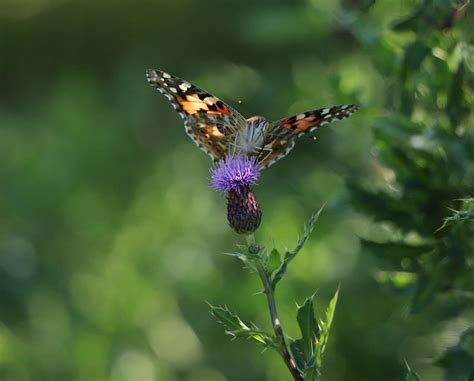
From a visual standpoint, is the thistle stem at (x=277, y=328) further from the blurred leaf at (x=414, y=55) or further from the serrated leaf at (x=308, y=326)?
the blurred leaf at (x=414, y=55)

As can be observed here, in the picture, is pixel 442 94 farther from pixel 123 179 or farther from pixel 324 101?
pixel 123 179

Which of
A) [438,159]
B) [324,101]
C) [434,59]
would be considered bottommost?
[324,101]

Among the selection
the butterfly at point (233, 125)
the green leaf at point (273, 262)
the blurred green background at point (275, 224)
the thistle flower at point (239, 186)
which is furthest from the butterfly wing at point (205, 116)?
the green leaf at point (273, 262)

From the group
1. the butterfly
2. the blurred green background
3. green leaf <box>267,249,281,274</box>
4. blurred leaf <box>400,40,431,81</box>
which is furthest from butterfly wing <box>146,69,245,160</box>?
green leaf <box>267,249,281,274</box>

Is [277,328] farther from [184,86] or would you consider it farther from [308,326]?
[184,86]

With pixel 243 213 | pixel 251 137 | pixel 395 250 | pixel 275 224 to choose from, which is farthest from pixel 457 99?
pixel 275 224

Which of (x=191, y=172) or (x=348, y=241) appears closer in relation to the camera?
(x=348, y=241)

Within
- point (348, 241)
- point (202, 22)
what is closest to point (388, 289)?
point (348, 241)
